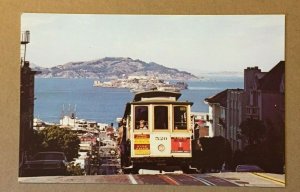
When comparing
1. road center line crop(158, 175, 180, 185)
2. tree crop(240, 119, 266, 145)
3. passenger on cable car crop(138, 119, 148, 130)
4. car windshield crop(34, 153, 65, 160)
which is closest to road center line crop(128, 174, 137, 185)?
road center line crop(158, 175, 180, 185)

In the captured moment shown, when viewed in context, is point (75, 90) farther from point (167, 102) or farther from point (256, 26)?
point (256, 26)

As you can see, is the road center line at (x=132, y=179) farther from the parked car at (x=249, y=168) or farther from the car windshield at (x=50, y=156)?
the parked car at (x=249, y=168)

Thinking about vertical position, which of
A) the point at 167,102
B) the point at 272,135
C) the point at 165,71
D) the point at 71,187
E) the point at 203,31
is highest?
the point at 203,31

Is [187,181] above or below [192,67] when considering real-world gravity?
below

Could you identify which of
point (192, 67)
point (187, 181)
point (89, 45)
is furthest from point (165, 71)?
point (187, 181)

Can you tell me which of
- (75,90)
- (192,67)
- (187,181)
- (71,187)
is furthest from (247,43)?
(71,187)
